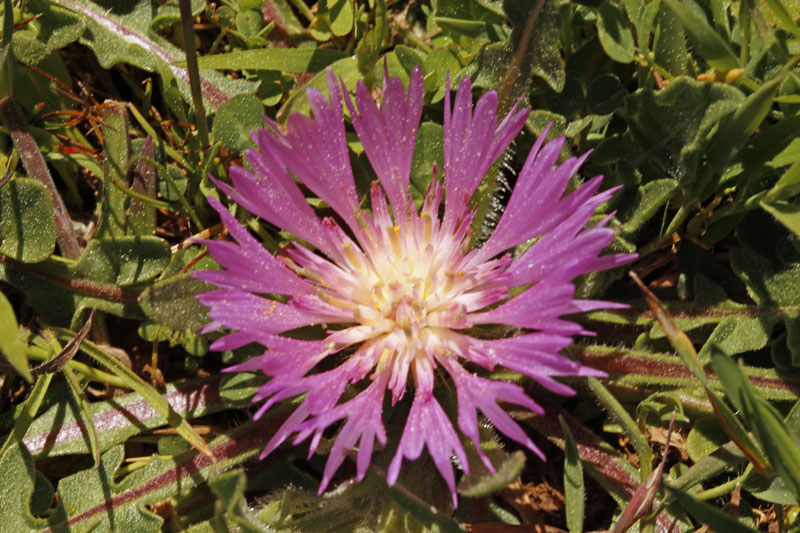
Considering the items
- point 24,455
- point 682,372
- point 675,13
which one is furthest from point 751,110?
point 24,455

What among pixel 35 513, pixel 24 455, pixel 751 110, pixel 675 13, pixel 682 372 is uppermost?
pixel 675 13

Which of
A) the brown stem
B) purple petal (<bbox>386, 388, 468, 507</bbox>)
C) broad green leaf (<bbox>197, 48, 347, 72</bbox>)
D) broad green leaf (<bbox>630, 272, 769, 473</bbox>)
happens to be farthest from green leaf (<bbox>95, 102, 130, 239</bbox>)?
broad green leaf (<bbox>630, 272, 769, 473</bbox>)

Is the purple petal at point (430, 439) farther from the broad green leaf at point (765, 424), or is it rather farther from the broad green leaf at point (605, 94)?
the broad green leaf at point (605, 94)

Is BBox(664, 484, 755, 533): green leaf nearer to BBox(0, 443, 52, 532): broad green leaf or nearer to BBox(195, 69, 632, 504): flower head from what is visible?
BBox(195, 69, 632, 504): flower head

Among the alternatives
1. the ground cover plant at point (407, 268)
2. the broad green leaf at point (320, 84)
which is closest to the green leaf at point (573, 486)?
the ground cover plant at point (407, 268)

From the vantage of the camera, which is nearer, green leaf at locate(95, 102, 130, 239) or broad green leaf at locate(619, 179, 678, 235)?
broad green leaf at locate(619, 179, 678, 235)

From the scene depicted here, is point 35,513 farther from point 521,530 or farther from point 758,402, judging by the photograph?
point 758,402
